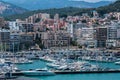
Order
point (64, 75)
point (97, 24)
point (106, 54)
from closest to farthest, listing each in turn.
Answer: point (64, 75) → point (106, 54) → point (97, 24)

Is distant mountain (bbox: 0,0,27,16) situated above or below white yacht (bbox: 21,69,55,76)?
above

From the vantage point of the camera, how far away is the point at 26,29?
68.9 metres

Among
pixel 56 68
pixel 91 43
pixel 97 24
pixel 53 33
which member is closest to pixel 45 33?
pixel 53 33

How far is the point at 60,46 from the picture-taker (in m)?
59.6

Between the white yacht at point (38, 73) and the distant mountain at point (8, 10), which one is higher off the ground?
the distant mountain at point (8, 10)

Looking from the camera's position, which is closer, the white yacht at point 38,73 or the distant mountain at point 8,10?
the white yacht at point 38,73

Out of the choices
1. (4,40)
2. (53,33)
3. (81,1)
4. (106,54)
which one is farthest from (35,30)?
(81,1)

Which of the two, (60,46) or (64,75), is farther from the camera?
(60,46)

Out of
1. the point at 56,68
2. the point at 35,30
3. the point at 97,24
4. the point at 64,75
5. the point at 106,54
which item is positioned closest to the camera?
the point at 64,75

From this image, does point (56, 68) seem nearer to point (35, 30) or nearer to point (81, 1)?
point (35, 30)

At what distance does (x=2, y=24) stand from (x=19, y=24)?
2.09m

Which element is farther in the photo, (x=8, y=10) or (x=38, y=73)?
(x=8, y=10)

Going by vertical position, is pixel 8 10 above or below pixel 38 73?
above

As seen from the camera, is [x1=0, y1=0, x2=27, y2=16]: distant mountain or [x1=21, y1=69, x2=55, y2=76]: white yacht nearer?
[x1=21, y1=69, x2=55, y2=76]: white yacht
